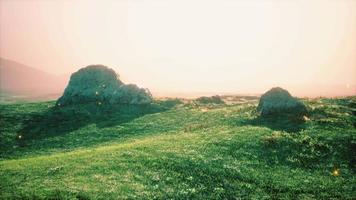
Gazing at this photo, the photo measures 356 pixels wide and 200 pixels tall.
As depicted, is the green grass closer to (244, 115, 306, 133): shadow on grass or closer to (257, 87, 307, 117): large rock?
(244, 115, 306, 133): shadow on grass

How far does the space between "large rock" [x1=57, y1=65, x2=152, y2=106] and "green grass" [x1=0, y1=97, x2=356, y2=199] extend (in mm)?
12215

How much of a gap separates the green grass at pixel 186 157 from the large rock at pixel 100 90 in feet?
40.1

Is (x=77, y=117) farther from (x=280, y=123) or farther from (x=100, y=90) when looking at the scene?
(x=280, y=123)

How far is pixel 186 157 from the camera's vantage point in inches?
1280

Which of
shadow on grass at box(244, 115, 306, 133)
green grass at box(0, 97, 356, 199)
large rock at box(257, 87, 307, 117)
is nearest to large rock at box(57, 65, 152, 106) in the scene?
green grass at box(0, 97, 356, 199)

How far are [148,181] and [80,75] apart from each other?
50693 mm

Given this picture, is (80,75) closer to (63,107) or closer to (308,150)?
(63,107)

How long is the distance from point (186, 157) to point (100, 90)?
4200 centimetres

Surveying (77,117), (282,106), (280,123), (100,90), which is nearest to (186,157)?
(280,123)

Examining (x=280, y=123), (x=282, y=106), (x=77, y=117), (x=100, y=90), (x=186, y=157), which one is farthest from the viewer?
(x=100, y=90)

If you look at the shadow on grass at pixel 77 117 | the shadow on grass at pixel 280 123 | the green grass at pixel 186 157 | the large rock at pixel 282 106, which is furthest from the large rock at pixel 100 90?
the shadow on grass at pixel 280 123

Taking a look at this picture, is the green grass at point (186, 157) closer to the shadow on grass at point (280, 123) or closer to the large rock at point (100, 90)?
the shadow on grass at point (280, 123)

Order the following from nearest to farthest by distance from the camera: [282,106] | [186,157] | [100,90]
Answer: [186,157]
[282,106]
[100,90]

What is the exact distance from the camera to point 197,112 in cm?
5934
